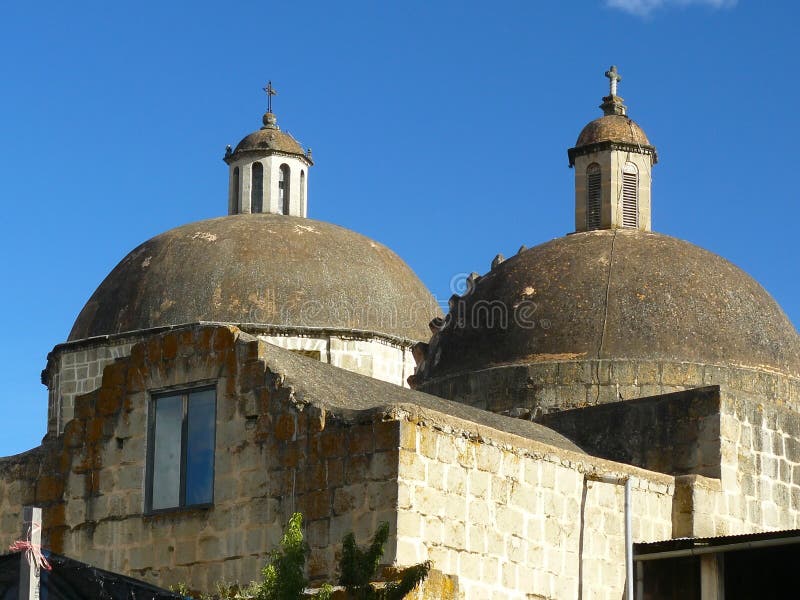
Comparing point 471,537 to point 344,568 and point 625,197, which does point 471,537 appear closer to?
point 344,568

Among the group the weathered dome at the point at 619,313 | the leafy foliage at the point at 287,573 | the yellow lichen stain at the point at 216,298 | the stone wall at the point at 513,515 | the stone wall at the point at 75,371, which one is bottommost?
the leafy foliage at the point at 287,573

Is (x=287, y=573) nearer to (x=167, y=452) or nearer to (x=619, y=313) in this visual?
(x=167, y=452)

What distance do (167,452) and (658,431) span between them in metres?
6.08

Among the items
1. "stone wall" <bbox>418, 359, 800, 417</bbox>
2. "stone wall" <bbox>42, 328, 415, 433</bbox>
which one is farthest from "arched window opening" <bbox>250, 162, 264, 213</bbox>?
"stone wall" <bbox>418, 359, 800, 417</bbox>

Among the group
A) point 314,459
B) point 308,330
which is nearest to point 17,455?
point 314,459

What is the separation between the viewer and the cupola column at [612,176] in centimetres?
2597

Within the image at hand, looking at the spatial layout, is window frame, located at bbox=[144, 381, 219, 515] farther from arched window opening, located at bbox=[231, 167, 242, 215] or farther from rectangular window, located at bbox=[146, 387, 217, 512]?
arched window opening, located at bbox=[231, 167, 242, 215]

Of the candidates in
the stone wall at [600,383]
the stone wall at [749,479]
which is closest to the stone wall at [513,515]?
the stone wall at [749,479]

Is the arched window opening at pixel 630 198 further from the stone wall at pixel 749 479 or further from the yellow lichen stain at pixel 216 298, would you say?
the yellow lichen stain at pixel 216 298

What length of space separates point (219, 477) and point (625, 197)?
34.3 feet

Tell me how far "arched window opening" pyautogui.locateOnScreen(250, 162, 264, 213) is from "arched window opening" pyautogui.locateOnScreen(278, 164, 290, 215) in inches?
15.6

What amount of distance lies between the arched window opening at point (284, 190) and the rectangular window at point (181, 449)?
69.4 feet

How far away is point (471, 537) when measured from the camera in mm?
16766

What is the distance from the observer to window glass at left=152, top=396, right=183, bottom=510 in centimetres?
1795
